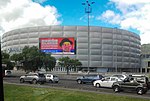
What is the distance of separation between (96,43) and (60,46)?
22.1 m

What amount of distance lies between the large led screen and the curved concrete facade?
429cm

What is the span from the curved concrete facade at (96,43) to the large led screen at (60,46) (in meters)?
4.29

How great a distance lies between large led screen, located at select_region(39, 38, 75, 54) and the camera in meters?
138

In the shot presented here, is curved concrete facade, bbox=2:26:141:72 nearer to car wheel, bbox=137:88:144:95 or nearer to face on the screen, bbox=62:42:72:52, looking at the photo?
face on the screen, bbox=62:42:72:52

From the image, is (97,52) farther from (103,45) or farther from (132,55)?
(132,55)

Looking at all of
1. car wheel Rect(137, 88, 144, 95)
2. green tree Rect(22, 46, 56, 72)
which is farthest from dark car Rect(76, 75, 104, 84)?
green tree Rect(22, 46, 56, 72)

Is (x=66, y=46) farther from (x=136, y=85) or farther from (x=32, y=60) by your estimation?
(x=136, y=85)

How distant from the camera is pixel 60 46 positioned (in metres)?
138

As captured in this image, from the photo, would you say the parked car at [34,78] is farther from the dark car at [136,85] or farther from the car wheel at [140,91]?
the car wheel at [140,91]

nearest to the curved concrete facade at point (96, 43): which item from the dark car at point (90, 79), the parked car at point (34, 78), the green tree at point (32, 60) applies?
the green tree at point (32, 60)

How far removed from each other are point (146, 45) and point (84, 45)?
68358 millimetres

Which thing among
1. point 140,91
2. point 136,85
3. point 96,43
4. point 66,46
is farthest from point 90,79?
point 96,43

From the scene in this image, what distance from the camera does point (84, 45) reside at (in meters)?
145

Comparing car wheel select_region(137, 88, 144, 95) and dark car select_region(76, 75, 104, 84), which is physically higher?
dark car select_region(76, 75, 104, 84)
